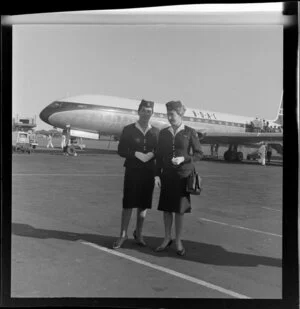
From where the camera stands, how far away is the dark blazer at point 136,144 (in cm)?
402

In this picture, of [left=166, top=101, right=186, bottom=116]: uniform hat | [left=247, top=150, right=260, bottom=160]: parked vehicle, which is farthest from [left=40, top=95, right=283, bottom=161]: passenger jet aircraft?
[left=247, top=150, right=260, bottom=160]: parked vehicle

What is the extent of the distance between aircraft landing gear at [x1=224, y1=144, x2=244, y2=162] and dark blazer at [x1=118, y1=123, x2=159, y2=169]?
1453 cm

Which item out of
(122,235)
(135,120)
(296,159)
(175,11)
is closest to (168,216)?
(122,235)

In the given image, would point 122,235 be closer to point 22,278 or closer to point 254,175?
point 22,278

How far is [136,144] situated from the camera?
403 cm

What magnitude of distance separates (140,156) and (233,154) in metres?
16.5

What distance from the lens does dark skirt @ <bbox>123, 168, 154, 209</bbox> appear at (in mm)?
4062

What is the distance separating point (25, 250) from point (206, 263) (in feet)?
6.45

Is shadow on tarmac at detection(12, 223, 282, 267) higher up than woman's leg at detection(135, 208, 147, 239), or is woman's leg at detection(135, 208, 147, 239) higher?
woman's leg at detection(135, 208, 147, 239)

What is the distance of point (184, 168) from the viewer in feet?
12.9

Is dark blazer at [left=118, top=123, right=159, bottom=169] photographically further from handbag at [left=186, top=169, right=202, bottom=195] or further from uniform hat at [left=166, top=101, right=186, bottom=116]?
handbag at [left=186, top=169, right=202, bottom=195]

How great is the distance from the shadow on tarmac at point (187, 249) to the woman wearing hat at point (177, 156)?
0.21 metres

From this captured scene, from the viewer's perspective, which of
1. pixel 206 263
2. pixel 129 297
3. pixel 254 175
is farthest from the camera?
pixel 254 175

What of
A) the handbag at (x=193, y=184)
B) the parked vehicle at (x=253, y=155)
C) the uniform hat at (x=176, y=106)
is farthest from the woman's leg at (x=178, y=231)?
the parked vehicle at (x=253, y=155)
